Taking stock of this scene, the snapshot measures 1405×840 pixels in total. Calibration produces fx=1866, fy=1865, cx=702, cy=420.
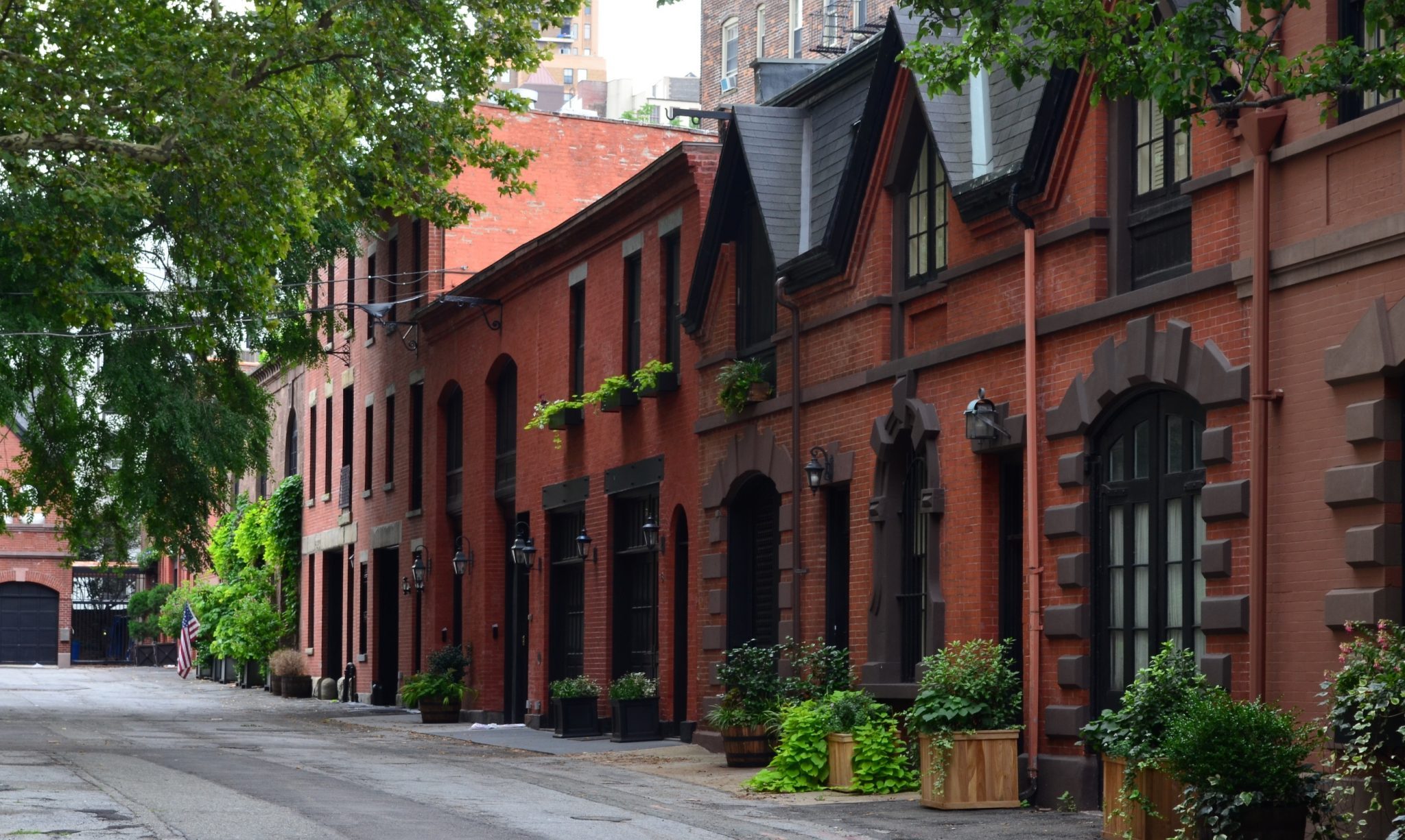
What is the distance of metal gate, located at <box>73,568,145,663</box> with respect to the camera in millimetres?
73500

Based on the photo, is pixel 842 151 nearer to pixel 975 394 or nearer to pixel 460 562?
pixel 975 394

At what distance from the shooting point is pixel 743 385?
2100 cm

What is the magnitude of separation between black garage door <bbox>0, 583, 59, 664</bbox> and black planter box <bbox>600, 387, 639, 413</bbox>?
53.2 meters

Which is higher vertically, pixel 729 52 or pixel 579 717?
pixel 729 52

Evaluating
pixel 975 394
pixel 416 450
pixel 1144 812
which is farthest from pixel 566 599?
pixel 1144 812

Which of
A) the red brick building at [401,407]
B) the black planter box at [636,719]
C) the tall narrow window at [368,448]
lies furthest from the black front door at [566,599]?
the tall narrow window at [368,448]

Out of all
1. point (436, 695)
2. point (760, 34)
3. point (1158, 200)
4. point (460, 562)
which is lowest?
point (436, 695)

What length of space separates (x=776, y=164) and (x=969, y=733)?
26.3ft

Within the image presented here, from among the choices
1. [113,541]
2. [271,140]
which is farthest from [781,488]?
[113,541]

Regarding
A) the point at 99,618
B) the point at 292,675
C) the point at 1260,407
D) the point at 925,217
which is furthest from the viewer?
the point at 99,618

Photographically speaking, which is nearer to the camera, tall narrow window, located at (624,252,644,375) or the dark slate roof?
the dark slate roof

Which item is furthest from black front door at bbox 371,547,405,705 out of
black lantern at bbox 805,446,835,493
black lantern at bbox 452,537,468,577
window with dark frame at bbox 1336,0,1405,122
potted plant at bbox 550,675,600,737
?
window with dark frame at bbox 1336,0,1405,122

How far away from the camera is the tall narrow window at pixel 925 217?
17.5m

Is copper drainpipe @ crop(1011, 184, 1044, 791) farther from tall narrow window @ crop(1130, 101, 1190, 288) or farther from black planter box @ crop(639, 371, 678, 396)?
black planter box @ crop(639, 371, 678, 396)
